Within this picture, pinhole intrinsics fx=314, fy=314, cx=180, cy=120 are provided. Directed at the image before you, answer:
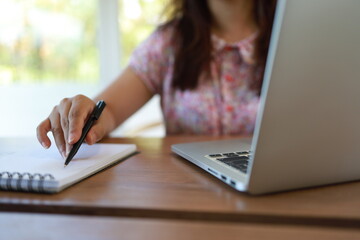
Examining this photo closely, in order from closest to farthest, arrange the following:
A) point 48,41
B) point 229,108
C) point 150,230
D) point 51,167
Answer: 1. point 150,230
2. point 51,167
3. point 229,108
4. point 48,41

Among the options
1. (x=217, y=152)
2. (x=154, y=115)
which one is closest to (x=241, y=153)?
A: (x=217, y=152)

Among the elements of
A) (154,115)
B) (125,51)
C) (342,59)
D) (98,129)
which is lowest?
(154,115)

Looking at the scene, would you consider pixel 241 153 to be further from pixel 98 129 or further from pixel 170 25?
pixel 170 25

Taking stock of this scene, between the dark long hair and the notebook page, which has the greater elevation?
the dark long hair

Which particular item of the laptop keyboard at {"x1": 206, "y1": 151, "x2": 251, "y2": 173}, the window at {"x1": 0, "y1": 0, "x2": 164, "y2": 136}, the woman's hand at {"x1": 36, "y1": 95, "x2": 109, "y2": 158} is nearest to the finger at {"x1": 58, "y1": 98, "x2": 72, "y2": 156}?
the woman's hand at {"x1": 36, "y1": 95, "x2": 109, "y2": 158}

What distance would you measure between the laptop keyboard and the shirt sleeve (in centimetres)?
67

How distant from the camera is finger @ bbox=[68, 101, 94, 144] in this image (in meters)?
0.52

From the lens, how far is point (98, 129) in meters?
0.68

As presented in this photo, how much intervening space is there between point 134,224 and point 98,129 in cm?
38

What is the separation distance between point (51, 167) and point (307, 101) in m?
0.37

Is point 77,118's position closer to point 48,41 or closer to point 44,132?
point 44,132

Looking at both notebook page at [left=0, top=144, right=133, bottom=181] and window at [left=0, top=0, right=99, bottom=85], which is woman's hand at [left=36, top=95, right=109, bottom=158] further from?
window at [left=0, top=0, right=99, bottom=85]

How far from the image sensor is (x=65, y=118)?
1.90 ft

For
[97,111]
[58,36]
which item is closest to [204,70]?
[97,111]
